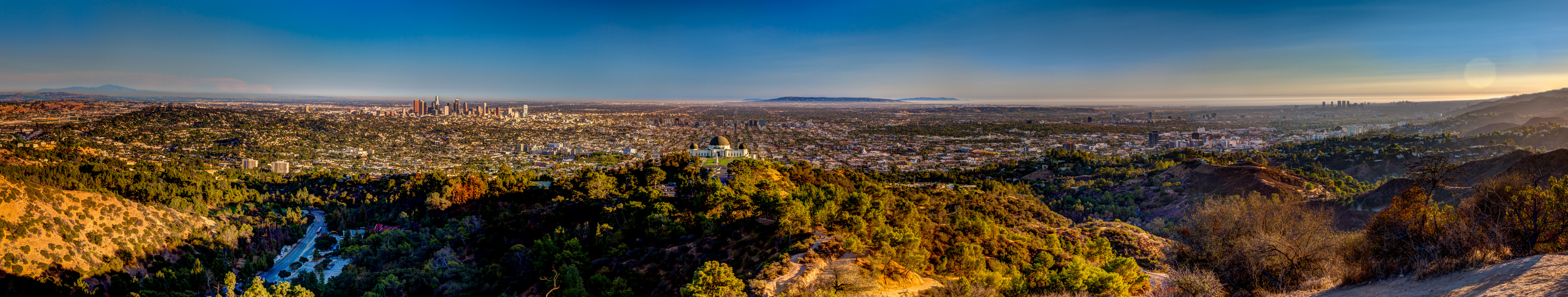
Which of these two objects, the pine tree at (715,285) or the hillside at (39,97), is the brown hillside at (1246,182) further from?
the hillside at (39,97)

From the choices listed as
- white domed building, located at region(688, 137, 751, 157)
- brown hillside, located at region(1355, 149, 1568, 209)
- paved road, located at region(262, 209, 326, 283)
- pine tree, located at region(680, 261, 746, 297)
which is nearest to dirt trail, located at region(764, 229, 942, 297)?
pine tree, located at region(680, 261, 746, 297)

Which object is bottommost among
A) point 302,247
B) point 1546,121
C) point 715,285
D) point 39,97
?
point 302,247

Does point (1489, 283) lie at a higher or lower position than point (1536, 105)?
lower

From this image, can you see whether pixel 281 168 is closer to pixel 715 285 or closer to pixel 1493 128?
pixel 715 285

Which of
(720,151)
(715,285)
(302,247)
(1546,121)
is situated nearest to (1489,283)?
(715,285)

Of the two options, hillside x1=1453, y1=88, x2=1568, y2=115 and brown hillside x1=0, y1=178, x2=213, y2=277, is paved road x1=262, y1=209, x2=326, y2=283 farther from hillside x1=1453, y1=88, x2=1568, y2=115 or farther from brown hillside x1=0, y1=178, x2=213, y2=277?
hillside x1=1453, y1=88, x2=1568, y2=115

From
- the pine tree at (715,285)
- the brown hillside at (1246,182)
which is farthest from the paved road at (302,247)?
the brown hillside at (1246,182)
